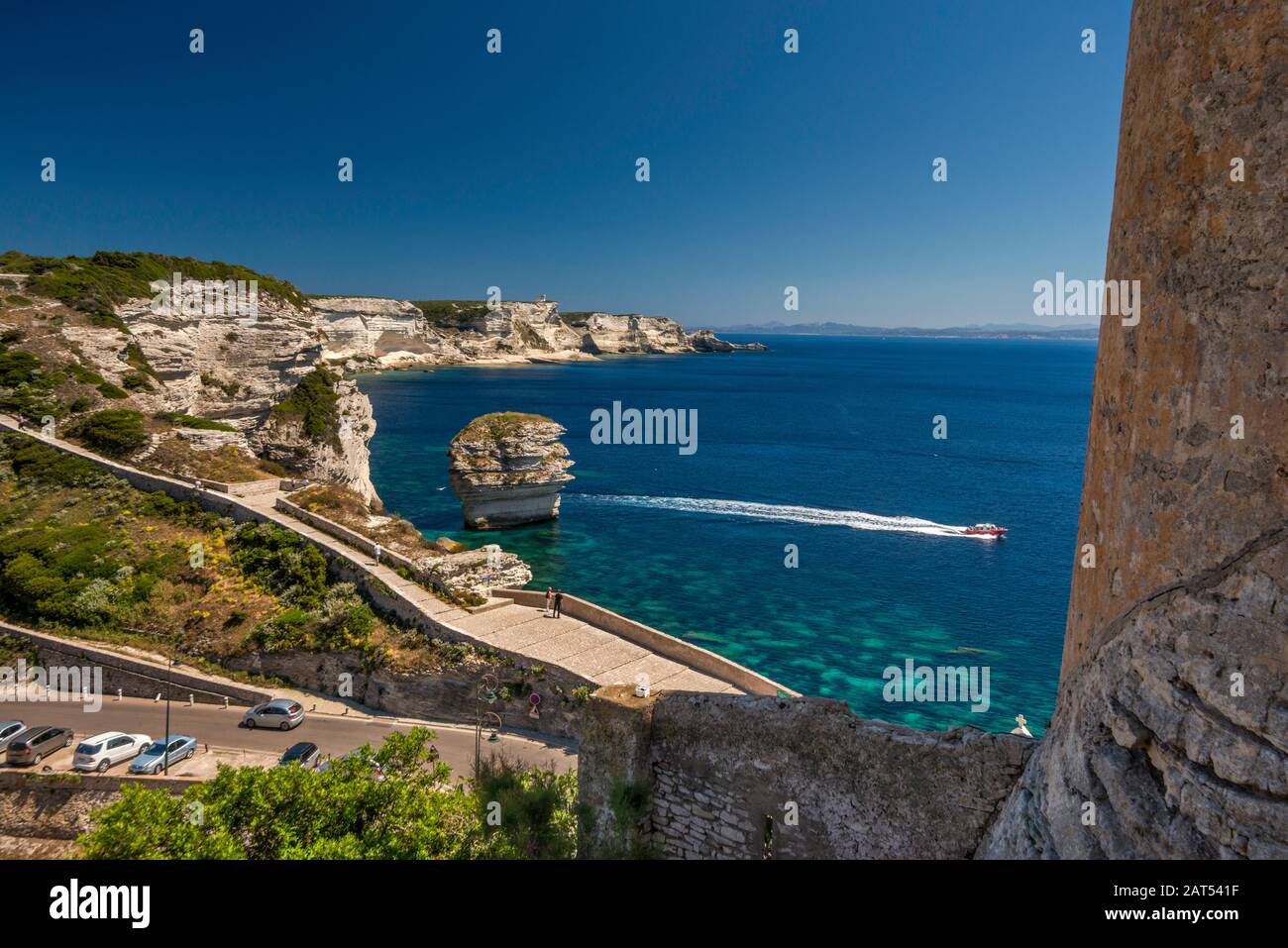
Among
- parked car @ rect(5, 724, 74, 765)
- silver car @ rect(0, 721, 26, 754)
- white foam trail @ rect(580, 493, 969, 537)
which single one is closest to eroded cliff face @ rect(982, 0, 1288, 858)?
parked car @ rect(5, 724, 74, 765)

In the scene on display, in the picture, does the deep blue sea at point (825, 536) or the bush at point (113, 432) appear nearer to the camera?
the deep blue sea at point (825, 536)

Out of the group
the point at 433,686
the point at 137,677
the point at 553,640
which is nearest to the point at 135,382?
the point at 137,677

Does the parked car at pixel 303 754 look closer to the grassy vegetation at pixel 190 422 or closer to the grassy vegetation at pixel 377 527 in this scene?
the grassy vegetation at pixel 377 527

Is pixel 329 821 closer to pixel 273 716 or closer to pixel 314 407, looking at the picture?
pixel 273 716

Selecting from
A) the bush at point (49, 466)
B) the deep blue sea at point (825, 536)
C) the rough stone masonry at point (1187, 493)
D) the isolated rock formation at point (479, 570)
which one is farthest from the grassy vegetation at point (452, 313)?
the rough stone masonry at point (1187, 493)

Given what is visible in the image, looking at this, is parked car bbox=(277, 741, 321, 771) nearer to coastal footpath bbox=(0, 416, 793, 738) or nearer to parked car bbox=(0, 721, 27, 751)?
coastal footpath bbox=(0, 416, 793, 738)

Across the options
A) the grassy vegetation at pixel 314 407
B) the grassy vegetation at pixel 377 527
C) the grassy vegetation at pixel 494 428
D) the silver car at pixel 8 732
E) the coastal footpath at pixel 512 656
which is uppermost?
the grassy vegetation at pixel 314 407

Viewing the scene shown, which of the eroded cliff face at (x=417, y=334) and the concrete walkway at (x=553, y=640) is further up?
the eroded cliff face at (x=417, y=334)
